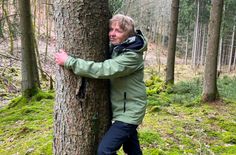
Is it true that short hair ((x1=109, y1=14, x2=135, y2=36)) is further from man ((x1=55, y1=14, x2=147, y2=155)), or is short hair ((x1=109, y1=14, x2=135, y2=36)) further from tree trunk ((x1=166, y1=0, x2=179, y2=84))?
tree trunk ((x1=166, y1=0, x2=179, y2=84))

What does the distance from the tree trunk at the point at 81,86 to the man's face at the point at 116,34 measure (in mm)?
57

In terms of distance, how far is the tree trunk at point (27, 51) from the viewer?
318 inches

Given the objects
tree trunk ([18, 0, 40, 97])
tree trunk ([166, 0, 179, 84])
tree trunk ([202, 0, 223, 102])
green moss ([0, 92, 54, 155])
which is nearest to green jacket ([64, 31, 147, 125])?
green moss ([0, 92, 54, 155])

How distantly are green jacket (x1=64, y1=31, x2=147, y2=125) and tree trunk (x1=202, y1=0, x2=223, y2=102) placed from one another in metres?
6.93

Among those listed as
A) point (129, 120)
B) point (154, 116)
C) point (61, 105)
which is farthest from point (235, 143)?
point (61, 105)

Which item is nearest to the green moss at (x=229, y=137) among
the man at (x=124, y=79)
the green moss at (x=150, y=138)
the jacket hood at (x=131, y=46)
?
the green moss at (x=150, y=138)

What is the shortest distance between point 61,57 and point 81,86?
12.0 inches

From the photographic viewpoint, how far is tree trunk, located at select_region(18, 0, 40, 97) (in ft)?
26.5

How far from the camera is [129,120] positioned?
9.92 ft

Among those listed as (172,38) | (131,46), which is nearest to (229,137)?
(131,46)

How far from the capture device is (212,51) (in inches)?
376

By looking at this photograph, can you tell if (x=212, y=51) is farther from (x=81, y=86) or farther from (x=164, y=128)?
(x=81, y=86)

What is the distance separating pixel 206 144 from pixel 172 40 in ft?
26.2

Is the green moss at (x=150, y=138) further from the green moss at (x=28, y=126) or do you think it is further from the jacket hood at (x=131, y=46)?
the jacket hood at (x=131, y=46)
